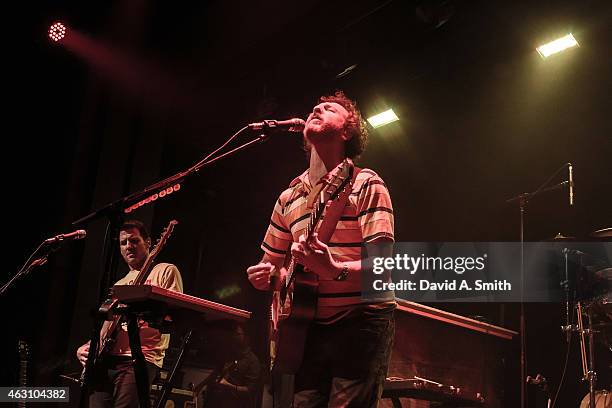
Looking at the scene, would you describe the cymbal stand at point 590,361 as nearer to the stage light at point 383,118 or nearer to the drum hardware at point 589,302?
the drum hardware at point 589,302

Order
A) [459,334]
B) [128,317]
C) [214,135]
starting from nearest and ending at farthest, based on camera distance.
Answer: [128,317], [459,334], [214,135]

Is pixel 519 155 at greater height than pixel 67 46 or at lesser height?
lesser

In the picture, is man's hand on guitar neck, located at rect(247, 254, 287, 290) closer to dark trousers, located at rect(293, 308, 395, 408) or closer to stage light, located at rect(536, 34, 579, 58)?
dark trousers, located at rect(293, 308, 395, 408)

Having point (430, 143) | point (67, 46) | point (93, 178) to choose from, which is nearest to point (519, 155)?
point (430, 143)

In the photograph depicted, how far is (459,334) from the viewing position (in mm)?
5305

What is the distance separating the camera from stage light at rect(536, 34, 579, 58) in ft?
20.3

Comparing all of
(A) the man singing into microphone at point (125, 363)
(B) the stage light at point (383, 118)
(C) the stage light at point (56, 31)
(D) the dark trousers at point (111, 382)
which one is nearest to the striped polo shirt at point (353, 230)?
(A) the man singing into microphone at point (125, 363)

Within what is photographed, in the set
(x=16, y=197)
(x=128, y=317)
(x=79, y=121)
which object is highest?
(x=79, y=121)

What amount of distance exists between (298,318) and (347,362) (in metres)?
0.27

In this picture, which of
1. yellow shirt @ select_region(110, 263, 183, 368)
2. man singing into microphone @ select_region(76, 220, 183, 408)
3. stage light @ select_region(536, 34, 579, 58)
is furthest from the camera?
stage light @ select_region(536, 34, 579, 58)

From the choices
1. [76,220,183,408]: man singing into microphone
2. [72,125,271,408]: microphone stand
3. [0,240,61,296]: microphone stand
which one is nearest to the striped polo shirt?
[72,125,271,408]: microphone stand

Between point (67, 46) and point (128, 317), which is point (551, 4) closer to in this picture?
point (128, 317)

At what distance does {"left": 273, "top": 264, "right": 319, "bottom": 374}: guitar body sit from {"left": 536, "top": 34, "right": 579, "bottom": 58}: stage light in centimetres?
504

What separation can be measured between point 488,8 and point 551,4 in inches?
23.9
